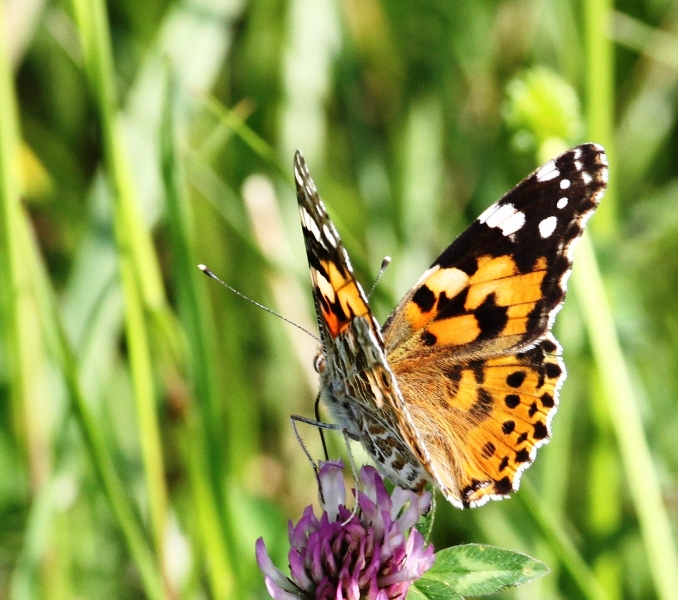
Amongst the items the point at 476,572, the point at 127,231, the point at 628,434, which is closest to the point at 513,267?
the point at 628,434

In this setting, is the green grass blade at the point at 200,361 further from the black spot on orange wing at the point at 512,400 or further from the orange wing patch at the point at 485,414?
the black spot on orange wing at the point at 512,400

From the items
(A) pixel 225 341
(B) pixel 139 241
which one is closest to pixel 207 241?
(A) pixel 225 341

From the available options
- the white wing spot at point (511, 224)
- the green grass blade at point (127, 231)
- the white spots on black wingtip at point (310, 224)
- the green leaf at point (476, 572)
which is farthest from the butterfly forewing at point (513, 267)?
the green grass blade at point (127, 231)

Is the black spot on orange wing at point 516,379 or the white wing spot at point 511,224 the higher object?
the white wing spot at point 511,224

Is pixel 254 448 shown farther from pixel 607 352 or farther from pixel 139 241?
pixel 607 352

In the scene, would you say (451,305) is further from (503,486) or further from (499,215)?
(503,486)

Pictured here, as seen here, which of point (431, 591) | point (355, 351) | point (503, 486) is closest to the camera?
point (431, 591)

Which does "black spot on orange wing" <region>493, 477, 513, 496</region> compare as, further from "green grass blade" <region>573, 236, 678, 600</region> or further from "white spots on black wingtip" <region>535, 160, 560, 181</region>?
"white spots on black wingtip" <region>535, 160, 560, 181</region>
